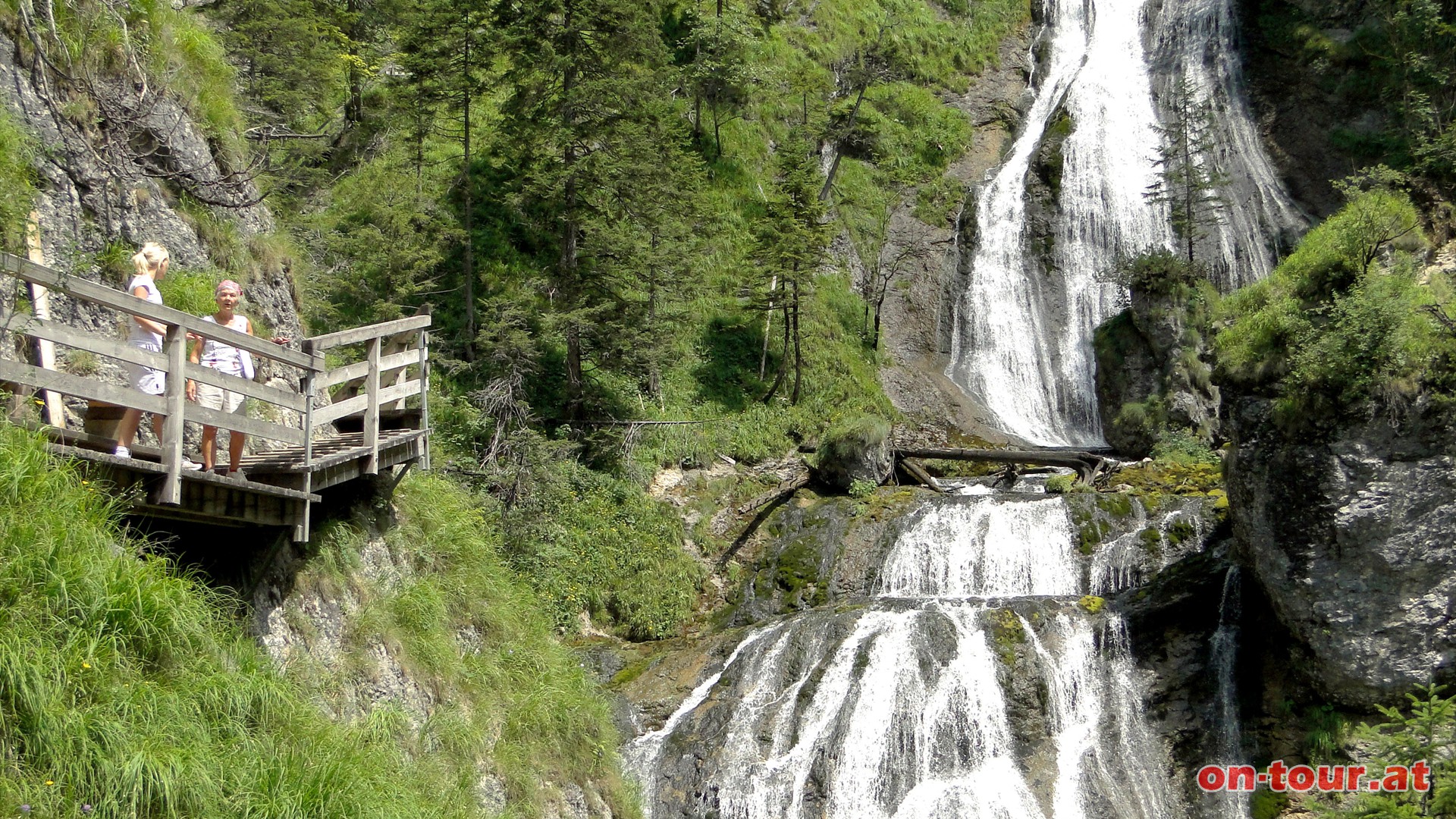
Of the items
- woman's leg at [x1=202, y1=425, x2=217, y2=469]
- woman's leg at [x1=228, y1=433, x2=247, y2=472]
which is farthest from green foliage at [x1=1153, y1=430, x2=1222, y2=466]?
woman's leg at [x1=202, y1=425, x2=217, y2=469]

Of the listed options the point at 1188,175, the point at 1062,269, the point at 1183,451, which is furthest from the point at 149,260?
the point at 1062,269

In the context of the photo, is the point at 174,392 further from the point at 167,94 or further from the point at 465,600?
the point at 167,94

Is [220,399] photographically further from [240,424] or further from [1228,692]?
[1228,692]

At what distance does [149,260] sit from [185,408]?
1701mm

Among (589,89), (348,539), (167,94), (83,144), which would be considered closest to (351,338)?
(348,539)

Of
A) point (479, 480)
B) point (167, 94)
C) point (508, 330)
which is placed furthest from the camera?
point (508, 330)

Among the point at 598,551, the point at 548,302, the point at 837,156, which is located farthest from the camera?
the point at 837,156

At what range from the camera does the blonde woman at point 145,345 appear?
6797 millimetres

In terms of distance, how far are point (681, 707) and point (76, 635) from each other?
32.6ft

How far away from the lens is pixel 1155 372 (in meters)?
25.0

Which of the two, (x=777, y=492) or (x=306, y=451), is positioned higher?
(x=306, y=451)

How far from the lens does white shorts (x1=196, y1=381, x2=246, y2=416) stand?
8344mm

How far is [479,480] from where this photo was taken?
699 inches
